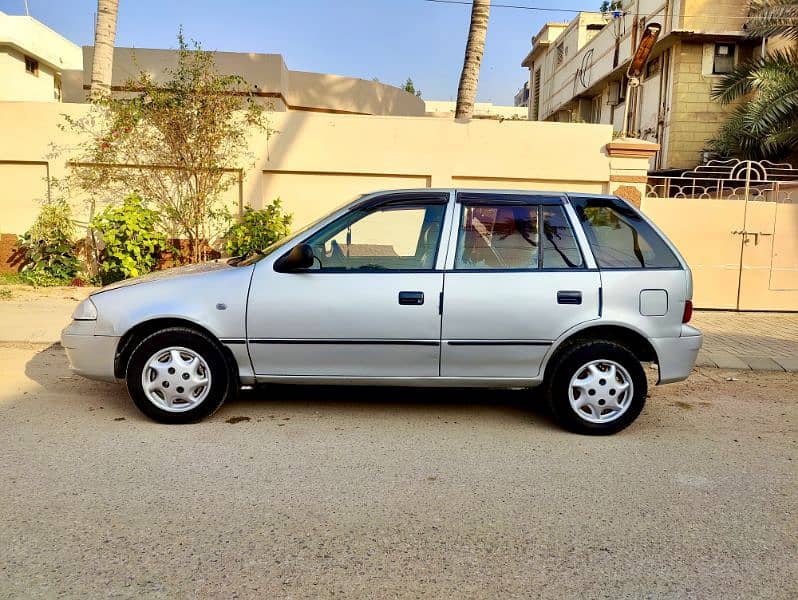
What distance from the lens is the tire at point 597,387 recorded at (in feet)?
15.1

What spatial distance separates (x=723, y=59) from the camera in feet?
63.2

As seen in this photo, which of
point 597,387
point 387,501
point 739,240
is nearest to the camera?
point 387,501

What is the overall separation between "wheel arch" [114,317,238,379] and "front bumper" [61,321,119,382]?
0.13 feet

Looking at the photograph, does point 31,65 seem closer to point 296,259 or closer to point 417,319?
point 296,259

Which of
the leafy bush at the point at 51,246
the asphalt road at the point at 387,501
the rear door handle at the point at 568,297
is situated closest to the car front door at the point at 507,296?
the rear door handle at the point at 568,297

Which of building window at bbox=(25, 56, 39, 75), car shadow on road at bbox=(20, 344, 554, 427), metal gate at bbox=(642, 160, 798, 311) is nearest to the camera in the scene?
car shadow on road at bbox=(20, 344, 554, 427)

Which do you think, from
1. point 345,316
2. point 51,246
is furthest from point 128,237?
point 345,316

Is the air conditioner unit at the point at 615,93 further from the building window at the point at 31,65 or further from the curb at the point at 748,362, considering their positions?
the building window at the point at 31,65

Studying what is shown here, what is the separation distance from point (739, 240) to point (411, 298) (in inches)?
302

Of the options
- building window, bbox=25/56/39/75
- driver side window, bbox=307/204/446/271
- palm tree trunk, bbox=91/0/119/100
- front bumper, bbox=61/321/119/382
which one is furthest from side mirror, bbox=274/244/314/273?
building window, bbox=25/56/39/75

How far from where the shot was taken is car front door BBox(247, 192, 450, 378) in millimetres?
4570

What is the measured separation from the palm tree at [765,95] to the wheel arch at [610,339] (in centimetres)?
1409

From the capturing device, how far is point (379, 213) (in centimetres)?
486

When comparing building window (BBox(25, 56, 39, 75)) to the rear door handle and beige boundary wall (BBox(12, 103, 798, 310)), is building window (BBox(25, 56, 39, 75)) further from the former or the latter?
the rear door handle
